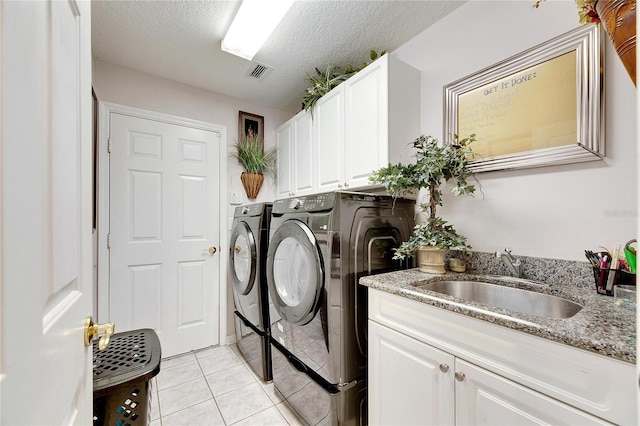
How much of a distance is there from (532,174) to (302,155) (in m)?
1.68

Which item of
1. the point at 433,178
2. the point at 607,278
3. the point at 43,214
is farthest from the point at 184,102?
the point at 607,278

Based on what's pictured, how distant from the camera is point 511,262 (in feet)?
4.34

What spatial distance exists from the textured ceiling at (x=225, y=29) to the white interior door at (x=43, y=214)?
1.30 metres

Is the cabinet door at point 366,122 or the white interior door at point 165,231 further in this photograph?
the white interior door at point 165,231

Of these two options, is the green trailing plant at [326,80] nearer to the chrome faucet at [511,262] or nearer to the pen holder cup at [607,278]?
the chrome faucet at [511,262]

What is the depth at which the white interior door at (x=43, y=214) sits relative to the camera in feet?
0.98

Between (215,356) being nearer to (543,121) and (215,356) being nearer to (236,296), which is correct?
(236,296)

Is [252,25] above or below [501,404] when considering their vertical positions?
above

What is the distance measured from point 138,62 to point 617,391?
3.21 meters

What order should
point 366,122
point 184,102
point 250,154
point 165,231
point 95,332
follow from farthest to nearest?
point 250,154 → point 184,102 → point 165,231 → point 366,122 → point 95,332

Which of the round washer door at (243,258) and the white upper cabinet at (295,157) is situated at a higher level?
the white upper cabinet at (295,157)

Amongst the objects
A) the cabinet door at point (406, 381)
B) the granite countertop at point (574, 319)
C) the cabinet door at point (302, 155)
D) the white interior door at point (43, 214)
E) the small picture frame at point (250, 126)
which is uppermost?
the small picture frame at point (250, 126)

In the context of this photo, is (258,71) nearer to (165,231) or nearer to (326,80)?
(326,80)

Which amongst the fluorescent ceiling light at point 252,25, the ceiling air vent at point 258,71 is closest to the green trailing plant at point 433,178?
the fluorescent ceiling light at point 252,25
